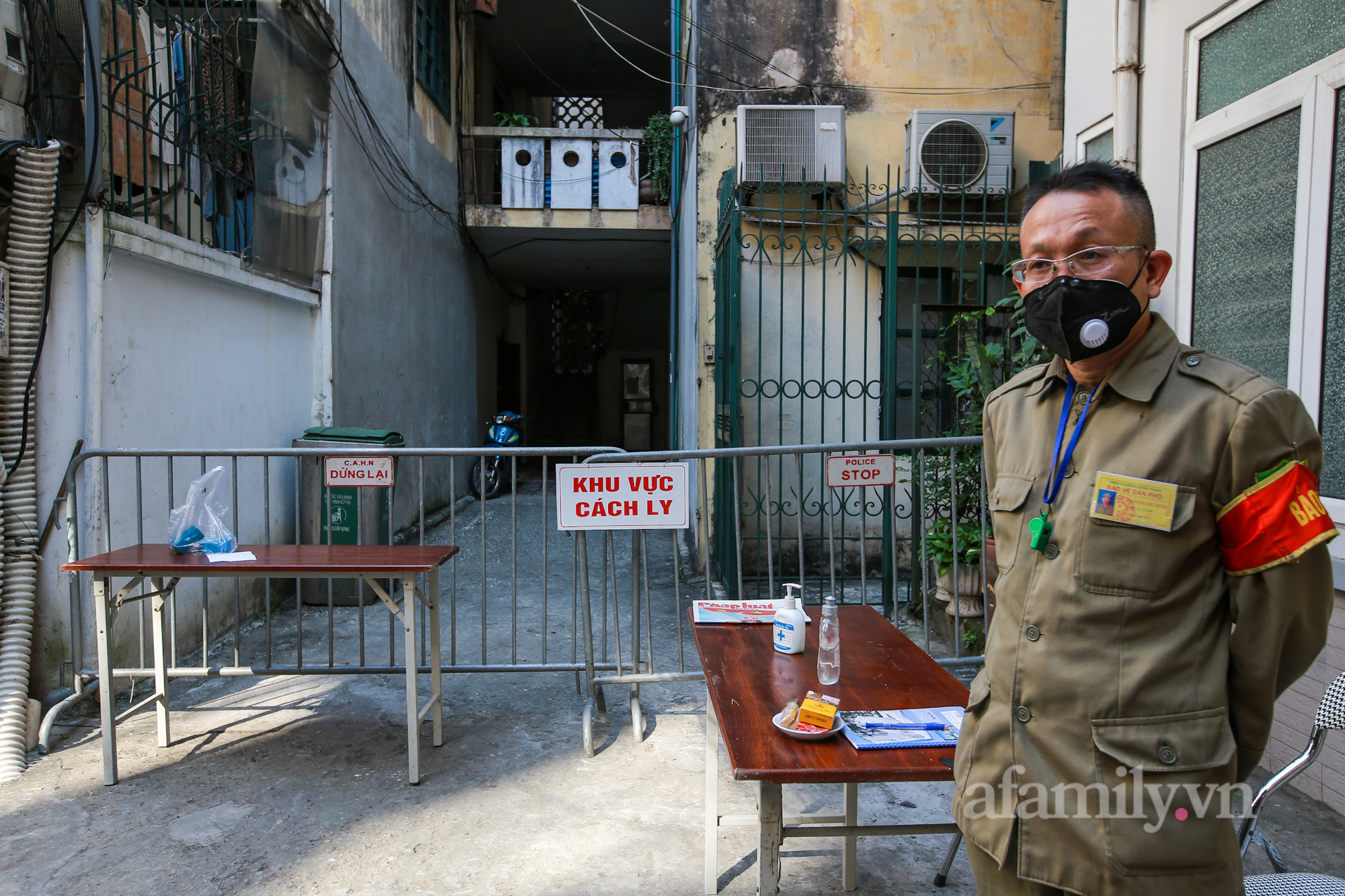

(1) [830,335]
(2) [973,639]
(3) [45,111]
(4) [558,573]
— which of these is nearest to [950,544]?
(2) [973,639]

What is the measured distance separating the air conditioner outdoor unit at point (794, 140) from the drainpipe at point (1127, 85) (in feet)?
8.99

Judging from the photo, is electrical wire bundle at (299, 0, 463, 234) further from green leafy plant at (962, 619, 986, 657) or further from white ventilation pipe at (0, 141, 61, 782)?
green leafy plant at (962, 619, 986, 657)

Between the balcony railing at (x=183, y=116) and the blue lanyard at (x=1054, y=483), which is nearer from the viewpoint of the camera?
the blue lanyard at (x=1054, y=483)

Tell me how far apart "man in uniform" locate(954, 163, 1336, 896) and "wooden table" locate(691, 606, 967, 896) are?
14.8 inches

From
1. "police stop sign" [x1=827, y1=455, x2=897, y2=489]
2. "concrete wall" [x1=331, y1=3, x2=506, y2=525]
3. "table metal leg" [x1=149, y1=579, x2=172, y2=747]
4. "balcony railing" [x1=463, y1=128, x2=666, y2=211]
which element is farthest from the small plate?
"balcony railing" [x1=463, y1=128, x2=666, y2=211]

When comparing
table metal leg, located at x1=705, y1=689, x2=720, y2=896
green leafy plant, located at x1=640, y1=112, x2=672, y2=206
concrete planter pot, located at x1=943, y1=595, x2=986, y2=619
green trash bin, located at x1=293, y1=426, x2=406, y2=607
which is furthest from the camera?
green leafy plant, located at x1=640, y1=112, x2=672, y2=206

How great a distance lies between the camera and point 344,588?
6125 millimetres

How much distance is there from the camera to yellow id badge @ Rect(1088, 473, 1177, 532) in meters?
1.26

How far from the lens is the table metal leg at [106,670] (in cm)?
333

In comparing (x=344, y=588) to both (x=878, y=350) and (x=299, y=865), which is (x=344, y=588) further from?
(x=878, y=350)

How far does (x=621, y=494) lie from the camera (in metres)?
3.72

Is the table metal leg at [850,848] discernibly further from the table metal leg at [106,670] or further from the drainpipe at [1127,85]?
the drainpipe at [1127,85]

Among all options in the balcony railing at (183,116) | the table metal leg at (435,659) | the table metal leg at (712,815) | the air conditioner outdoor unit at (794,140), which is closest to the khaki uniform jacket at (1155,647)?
the table metal leg at (712,815)
